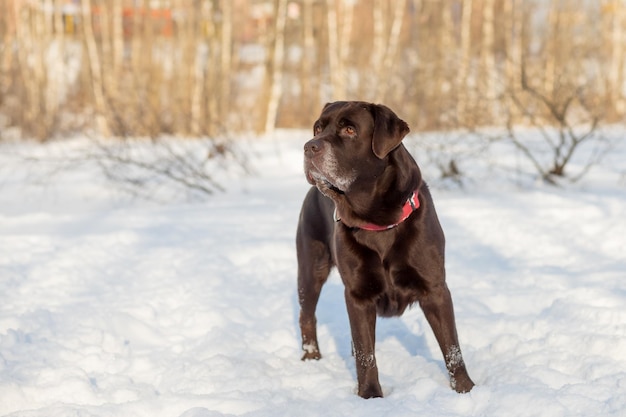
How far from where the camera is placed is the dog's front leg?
11.0ft

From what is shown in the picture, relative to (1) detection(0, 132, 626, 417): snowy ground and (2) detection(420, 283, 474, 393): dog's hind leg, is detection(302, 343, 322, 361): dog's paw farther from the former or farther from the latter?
(2) detection(420, 283, 474, 393): dog's hind leg

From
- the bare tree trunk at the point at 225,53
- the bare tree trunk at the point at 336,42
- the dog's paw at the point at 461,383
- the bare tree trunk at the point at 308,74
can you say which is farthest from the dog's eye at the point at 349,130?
the bare tree trunk at the point at 308,74

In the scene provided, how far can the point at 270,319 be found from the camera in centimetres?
477

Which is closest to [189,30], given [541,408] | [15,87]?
[15,87]

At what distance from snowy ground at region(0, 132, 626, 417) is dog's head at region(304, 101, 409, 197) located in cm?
98

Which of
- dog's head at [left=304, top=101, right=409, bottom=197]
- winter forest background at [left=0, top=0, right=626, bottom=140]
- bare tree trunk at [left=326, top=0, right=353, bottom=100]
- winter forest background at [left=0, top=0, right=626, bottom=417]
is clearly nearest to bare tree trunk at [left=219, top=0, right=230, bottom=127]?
winter forest background at [left=0, top=0, right=626, bottom=140]

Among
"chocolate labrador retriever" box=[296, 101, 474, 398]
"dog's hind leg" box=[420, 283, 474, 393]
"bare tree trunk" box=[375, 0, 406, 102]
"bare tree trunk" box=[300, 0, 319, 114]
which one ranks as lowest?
"bare tree trunk" box=[300, 0, 319, 114]

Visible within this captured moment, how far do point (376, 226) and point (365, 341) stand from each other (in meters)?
0.52

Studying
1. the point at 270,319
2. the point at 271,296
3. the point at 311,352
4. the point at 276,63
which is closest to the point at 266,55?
the point at 276,63

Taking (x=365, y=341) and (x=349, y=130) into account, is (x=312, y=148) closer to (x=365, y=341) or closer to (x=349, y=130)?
(x=349, y=130)

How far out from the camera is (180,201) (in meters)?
9.34

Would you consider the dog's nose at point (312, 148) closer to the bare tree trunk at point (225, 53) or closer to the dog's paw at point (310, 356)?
the dog's paw at point (310, 356)

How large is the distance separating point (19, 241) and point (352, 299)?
4.14m

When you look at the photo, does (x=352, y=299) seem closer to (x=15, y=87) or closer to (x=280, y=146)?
(x=280, y=146)
